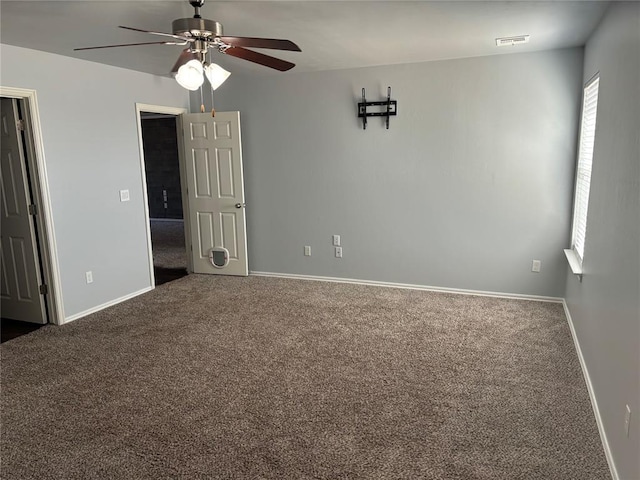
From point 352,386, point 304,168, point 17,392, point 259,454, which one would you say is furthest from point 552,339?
point 17,392

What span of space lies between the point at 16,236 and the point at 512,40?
4603 millimetres

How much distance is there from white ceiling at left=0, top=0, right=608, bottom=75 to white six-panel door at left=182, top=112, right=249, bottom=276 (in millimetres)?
1187

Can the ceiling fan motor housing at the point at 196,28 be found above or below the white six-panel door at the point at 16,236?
above

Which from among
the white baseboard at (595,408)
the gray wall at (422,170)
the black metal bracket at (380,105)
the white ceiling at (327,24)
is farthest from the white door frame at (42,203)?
the white baseboard at (595,408)

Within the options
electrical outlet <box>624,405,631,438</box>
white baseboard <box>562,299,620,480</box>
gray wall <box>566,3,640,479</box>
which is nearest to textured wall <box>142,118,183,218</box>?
white baseboard <box>562,299,620,480</box>

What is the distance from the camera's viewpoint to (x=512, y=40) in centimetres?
366

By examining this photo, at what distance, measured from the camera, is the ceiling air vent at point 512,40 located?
3588 millimetres

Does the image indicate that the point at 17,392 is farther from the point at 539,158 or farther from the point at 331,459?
the point at 539,158

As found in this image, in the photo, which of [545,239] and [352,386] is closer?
[352,386]

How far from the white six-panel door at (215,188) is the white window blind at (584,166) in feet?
11.3

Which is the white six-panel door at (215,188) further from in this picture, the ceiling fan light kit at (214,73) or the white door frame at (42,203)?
the ceiling fan light kit at (214,73)

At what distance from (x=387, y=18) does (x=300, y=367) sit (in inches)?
96.9

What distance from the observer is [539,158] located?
14.1ft

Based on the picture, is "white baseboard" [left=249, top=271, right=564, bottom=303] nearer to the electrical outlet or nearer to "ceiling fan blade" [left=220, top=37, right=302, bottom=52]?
Result: the electrical outlet
